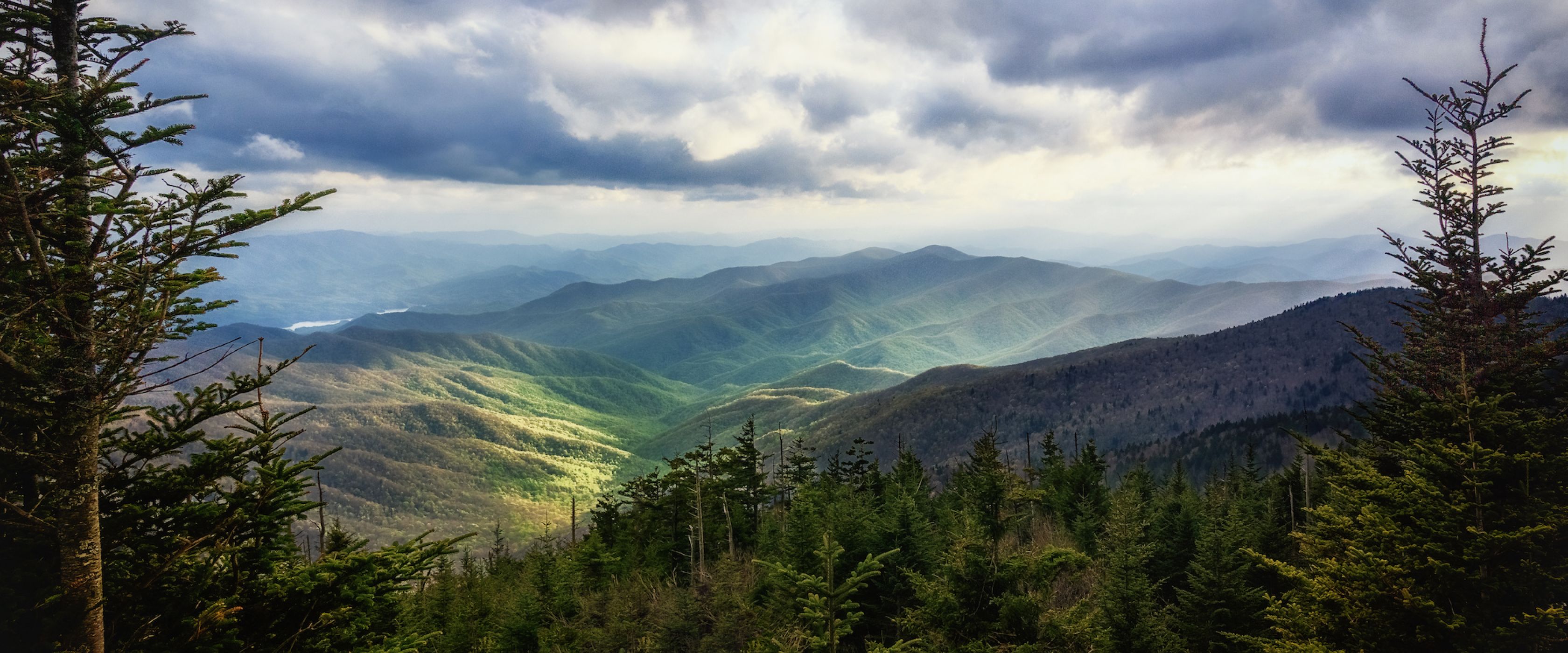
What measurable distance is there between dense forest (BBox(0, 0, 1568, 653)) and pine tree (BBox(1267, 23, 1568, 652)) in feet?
0.20

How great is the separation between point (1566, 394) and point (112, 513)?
84.1 feet

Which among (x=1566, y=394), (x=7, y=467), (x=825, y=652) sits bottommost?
(x=825, y=652)

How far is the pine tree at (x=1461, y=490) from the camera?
446 inches

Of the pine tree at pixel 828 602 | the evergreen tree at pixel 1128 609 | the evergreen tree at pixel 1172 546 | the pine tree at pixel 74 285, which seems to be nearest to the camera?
the pine tree at pixel 74 285

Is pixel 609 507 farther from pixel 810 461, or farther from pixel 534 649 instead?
pixel 534 649

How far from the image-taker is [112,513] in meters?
7.66

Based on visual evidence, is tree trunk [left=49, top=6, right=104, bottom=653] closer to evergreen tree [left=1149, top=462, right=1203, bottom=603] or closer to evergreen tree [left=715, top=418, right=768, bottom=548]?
evergreen tree [left=1149, top=462, right=1203, bottom=603]

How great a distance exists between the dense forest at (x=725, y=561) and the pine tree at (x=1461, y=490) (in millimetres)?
62

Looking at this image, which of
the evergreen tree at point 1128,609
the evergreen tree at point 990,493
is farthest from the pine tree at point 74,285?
the evergreen tree at point 990,493

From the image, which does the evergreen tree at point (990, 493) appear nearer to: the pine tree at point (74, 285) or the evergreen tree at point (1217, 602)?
the evergreen tree at point (1217, 602)

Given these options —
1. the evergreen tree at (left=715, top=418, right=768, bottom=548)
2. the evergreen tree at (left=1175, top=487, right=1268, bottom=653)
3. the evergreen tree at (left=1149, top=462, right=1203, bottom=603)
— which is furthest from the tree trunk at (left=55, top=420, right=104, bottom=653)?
the evergreen tree at (left=715, top=418, right=768, bottom=548)

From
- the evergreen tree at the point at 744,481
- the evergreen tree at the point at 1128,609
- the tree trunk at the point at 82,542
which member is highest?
the tree trunk at the point at 82,542

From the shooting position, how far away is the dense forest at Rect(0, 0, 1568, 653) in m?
6.87

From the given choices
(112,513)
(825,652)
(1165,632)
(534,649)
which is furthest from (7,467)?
(534,649)
